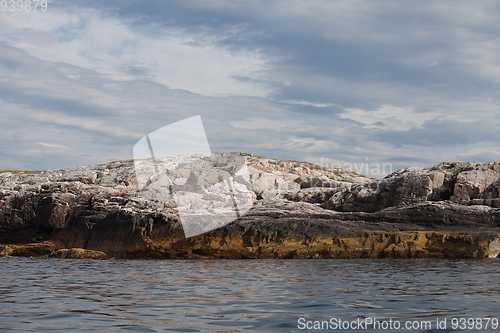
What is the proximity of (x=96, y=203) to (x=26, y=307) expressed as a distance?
27.1 metres

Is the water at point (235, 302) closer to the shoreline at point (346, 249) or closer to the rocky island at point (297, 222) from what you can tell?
the shoreline at point (346, 249)

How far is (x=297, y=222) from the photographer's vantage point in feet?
86.8

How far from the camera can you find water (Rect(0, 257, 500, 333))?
6656 mm

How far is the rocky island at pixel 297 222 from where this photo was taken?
2370 cm

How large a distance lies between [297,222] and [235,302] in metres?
18.2

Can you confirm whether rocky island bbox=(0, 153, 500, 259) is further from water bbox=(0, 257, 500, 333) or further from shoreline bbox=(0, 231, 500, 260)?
water bbox=(0, 257, 500, 333)

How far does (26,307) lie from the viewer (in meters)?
8.11

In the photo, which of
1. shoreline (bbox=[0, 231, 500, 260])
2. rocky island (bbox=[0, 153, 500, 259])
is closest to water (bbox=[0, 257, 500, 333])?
shoreline (bbox=[0, 231, 500, 260])

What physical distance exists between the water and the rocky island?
34.3 feet

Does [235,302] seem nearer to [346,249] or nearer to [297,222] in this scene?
[346,249]

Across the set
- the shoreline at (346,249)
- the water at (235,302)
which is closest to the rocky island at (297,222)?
the shoreline at (346,249)

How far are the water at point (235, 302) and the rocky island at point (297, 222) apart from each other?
412 inches

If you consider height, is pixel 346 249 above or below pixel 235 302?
below

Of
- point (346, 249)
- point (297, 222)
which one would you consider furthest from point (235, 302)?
point (297, 222)
